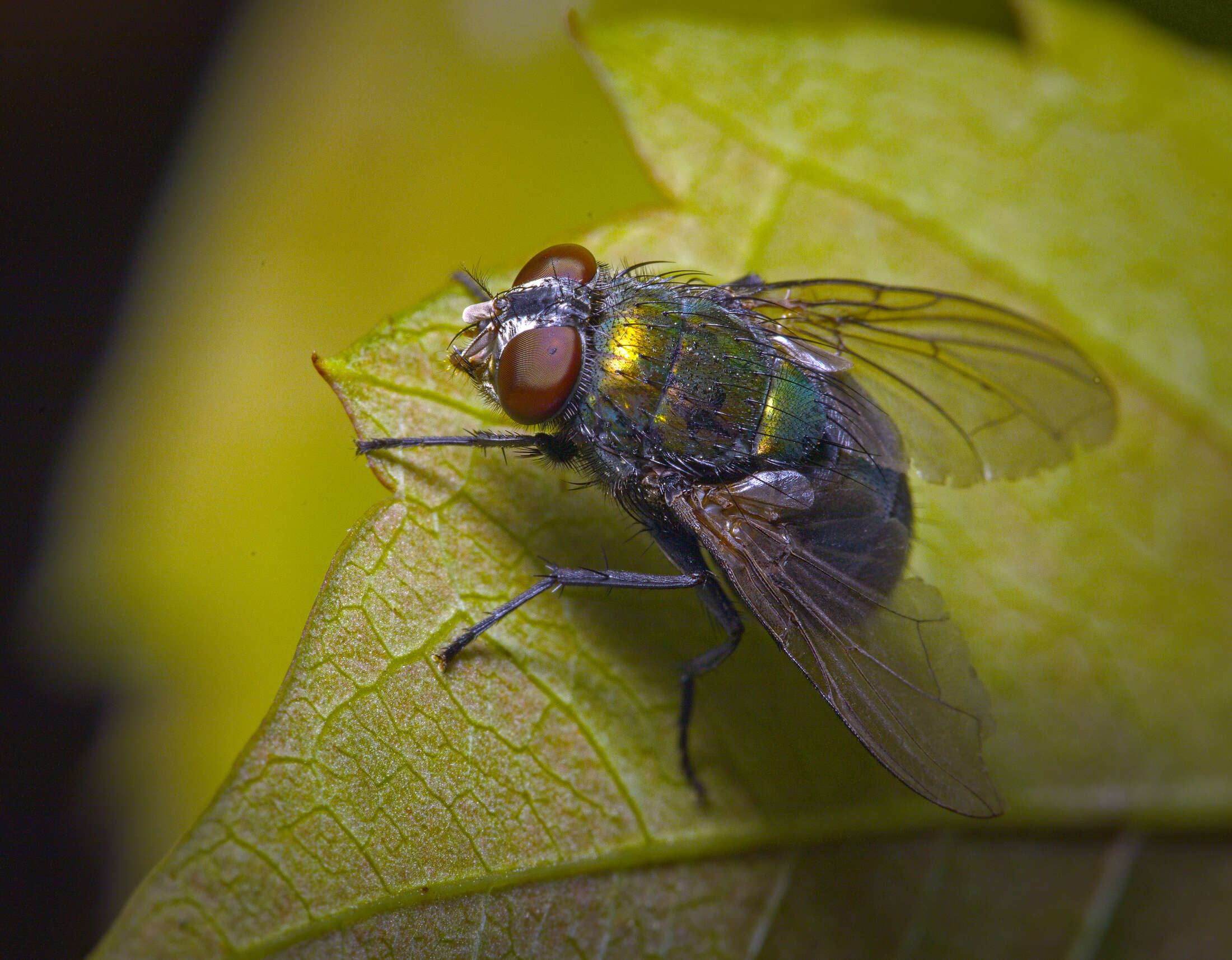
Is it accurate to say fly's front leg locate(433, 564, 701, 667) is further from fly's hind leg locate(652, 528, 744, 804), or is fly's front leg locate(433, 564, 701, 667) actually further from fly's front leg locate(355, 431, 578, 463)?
fly's front leg locate(355, 431, 578, 463)

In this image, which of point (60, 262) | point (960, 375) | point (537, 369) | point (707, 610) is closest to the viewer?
point (537, 369)

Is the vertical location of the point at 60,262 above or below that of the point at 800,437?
above

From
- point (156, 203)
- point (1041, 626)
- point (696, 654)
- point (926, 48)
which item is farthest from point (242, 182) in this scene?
point (1041, 626)

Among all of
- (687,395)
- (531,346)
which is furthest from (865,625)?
(531,346)

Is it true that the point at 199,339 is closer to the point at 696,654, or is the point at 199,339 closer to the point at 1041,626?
the point at 696,654

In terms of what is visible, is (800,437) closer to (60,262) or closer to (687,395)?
(687,395)

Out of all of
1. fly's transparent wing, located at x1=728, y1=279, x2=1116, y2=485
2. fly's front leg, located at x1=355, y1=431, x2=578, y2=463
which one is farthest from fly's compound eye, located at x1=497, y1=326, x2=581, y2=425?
fly's transparent wing, located at x1=728, y1=279, x2=1116, y2=485

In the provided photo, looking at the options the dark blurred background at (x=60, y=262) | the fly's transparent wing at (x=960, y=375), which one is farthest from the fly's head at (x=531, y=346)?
the dark blurred background at (x=60, y=262)

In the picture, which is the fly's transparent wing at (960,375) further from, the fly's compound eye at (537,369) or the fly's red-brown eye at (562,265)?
the fly's compound eye at (537,369)
